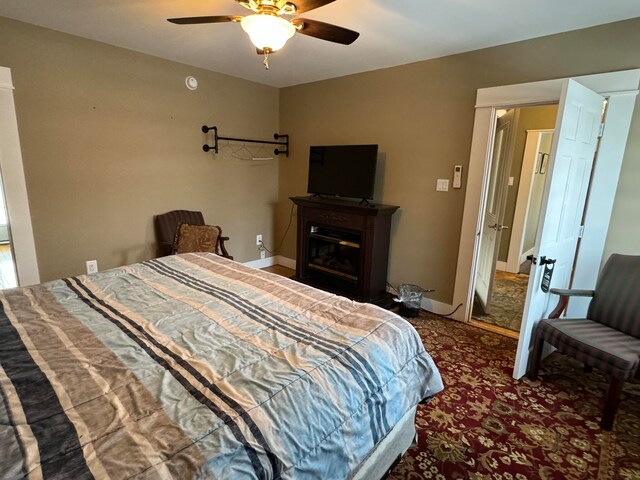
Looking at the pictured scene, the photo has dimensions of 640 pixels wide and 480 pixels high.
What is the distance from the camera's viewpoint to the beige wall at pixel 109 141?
8.76ft

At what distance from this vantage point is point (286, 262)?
4770 millimetres

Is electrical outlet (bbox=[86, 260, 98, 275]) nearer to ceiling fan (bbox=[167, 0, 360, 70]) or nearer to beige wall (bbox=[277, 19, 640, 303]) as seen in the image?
ceiling fan (bbox=[167, 0, 360, 70])

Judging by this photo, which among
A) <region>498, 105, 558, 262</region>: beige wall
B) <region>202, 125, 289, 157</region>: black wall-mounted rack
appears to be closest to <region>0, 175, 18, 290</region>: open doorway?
<region>202, 125, 289, 157</region>: black wall-mounted rack

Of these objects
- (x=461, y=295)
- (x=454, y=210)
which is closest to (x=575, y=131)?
(x=454, y=210)

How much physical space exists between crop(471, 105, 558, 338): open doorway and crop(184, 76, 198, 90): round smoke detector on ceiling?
10.1 feet

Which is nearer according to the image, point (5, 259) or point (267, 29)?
point (267, 29)

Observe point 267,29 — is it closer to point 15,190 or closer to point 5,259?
point 15,190

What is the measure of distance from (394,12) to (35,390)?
2.67 metres

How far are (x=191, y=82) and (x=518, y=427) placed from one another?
4108mm

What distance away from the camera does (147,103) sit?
3248 mm

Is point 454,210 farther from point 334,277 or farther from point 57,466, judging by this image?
point 57,466

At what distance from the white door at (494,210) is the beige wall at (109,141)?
290 centimetres

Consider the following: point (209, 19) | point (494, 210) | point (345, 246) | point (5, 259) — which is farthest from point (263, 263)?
point (209, 19)

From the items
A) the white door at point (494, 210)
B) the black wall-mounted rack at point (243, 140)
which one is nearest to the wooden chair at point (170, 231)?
the black wall-mounted rack at point (243, 140)
